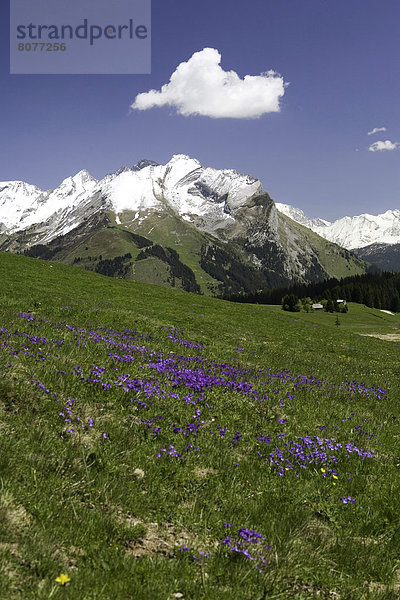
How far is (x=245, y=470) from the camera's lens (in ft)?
21.9

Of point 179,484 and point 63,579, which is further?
point 179,484

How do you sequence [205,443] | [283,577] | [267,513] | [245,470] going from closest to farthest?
[283,577] < [267,513] < [245,470] < [205,443]

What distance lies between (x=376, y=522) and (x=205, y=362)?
8.64m

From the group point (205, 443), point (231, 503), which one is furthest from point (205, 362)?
point (231, 503)

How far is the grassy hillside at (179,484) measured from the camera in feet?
13.5

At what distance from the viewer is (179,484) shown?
19.5ft

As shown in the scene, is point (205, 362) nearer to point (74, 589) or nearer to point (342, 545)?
point (342, 545)

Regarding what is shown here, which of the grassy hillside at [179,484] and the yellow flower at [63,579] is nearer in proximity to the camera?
the yellow flower at [63,579]

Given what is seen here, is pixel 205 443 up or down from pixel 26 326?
down

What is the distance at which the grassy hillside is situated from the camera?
4.10 metres

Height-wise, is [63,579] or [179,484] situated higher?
[63,579]

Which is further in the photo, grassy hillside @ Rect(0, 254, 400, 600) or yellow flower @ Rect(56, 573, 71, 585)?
grassy hillside @ Rect(0, 254, 400, 600)

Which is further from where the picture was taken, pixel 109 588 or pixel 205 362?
pixel 205 362

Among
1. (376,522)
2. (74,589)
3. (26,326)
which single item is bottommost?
(376,522)
